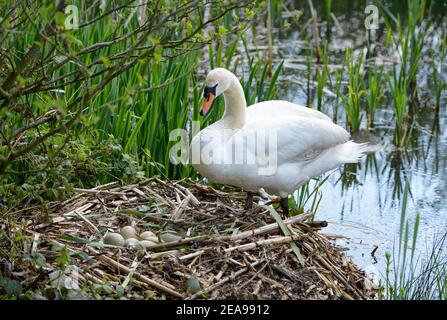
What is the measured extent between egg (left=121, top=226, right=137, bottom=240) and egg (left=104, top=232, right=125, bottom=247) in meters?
0.05

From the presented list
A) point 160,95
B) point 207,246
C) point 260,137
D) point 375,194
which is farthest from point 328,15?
point 207,246

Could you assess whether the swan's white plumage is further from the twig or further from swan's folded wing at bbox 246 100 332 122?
the twig

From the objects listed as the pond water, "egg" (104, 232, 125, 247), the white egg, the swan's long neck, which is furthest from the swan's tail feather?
"egg" (104, 232, 125, 247)

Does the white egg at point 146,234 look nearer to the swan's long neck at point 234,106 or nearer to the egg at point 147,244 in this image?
the egg at point 147,244

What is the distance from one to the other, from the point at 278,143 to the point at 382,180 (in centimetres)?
262

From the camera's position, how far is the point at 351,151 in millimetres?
6129

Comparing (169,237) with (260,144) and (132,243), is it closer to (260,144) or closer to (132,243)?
(132,243)

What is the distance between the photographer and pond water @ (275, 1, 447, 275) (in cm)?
646

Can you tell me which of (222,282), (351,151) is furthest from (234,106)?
(222,282)

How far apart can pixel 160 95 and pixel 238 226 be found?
1506mm

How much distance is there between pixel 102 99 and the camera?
614cm

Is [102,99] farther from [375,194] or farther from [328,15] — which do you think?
[328,15]

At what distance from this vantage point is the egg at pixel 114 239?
467cm

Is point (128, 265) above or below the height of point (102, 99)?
below
